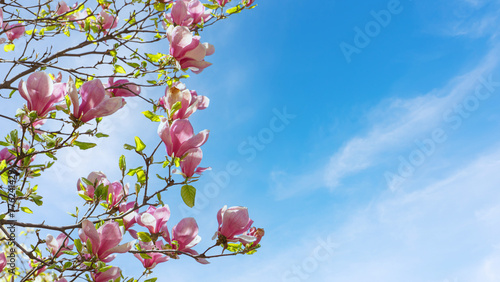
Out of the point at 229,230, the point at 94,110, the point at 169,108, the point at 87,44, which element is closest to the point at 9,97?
the point at 87,44

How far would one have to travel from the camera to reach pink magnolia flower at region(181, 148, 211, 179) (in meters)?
1.74

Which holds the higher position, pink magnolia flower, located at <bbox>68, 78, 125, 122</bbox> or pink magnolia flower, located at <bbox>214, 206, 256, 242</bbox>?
pink magnolia flower, located at <bbox>68, 78, 125, 122</bbox>

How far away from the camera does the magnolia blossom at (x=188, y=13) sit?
2.55 metres

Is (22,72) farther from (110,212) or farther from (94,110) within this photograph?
(94,110)

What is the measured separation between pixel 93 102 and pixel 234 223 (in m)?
0.84

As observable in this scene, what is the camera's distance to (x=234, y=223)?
6.00 ft

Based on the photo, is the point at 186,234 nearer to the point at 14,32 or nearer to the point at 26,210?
the point at 26,210

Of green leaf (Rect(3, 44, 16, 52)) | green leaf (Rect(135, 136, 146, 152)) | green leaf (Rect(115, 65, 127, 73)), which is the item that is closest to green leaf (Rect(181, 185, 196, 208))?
green leaf (Rect(135, 136, 146, 152))

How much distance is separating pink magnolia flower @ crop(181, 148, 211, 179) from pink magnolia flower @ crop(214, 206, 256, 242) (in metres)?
0.25

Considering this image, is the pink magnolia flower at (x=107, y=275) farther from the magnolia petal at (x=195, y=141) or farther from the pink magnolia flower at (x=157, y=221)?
the magnolia petal at (x=195, y=141)

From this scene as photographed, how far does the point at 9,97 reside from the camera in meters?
2.71

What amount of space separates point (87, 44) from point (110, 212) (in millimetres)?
1724

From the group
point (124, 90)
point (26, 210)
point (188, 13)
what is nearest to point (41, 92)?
point (124, 90)

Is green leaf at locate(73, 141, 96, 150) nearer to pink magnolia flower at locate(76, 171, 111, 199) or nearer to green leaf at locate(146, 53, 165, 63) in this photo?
pink magnolia flower at locate(76, 171, 111, 199)
